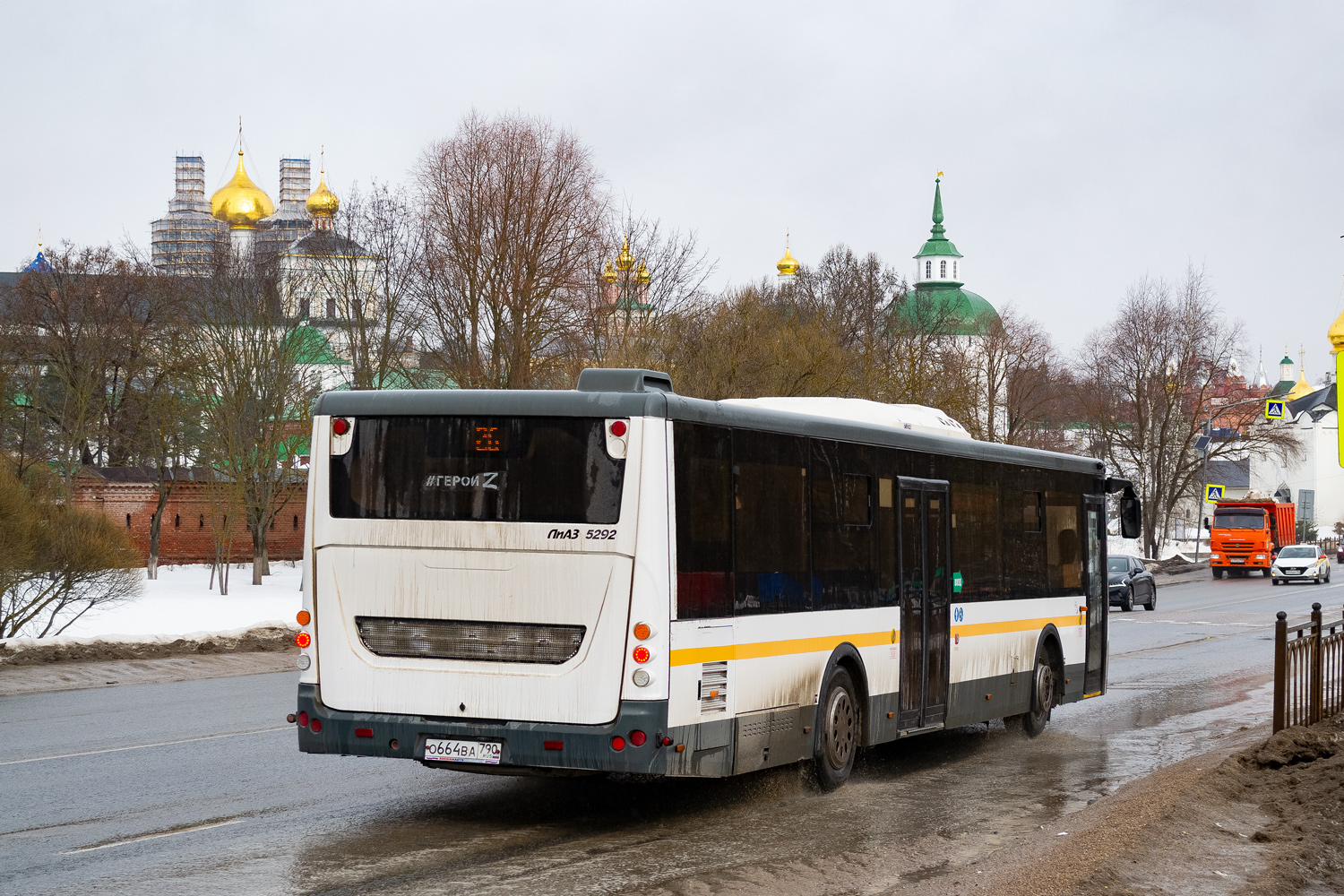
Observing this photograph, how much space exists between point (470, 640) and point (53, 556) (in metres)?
20.6

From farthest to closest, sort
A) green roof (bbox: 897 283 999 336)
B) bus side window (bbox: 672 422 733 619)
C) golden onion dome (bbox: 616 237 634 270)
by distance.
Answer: green roof (bbox: 897 283 999 336), golden onion dome (bbox: 616 237 634 270), bus side window (bbox: 672 422 733 619)

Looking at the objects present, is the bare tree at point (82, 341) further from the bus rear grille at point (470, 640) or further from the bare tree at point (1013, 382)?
the bus rear grille at point (470, 640)

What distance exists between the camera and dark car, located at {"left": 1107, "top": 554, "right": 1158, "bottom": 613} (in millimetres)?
37344

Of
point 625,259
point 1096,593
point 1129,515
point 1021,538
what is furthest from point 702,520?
point 625,259

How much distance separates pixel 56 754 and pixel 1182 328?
64.9 meters

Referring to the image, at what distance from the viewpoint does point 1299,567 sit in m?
51.0

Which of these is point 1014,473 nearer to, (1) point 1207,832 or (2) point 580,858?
(1) point 1207,832

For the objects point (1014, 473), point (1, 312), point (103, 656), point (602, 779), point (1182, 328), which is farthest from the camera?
Answer: point (1182, 328)

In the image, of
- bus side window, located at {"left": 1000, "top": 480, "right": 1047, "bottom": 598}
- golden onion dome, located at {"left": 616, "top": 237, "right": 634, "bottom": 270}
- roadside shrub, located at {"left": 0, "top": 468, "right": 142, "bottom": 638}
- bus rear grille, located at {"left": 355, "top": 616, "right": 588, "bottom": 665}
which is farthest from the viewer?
golden onion dome, located at {"left": 616, "top": 237, "right": 634, "bottom": 270}

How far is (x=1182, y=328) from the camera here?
2712 inches

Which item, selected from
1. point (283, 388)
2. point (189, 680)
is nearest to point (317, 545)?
point (189, 680)

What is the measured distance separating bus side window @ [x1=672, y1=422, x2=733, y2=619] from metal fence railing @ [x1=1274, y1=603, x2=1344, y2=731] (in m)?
5.17

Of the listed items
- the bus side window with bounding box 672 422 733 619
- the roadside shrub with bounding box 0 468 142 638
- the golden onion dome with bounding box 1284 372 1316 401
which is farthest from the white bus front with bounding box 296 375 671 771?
the golden onion dome with bounding box 1284 372 1316 401

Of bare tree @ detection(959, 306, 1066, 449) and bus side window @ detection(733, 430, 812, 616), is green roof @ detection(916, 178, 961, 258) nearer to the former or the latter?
bare tree @ detection(959, 306, 1066, 449)
